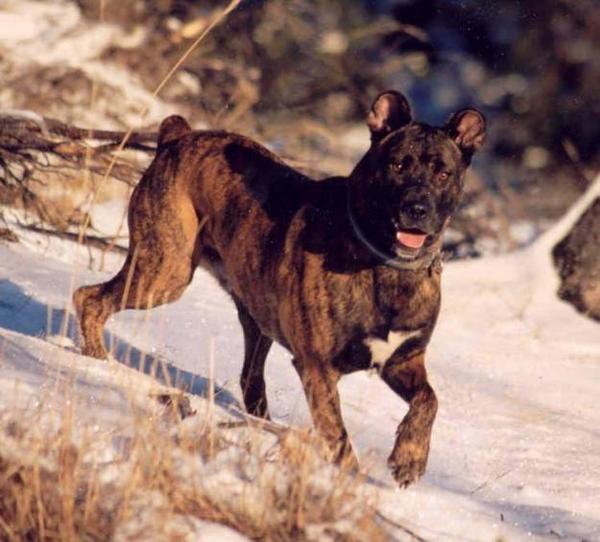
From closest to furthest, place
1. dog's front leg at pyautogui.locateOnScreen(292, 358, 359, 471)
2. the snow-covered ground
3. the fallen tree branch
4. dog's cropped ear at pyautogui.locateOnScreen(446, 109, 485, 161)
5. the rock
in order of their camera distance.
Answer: the snow-covered ground, dog's front leg at pyautogui.locateOnScreen(292, 358, 359, 471), dog's cropped ear at pyautogui.locateOnScreen(446, 109, 485, 161), the fallen tree branch, the rock

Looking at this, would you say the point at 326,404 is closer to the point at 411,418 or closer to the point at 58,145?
the point at 411,418

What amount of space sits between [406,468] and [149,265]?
2003mm

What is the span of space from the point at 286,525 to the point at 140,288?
286 centimetres

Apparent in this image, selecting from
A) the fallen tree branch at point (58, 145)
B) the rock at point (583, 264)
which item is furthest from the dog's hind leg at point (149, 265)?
the rock at point (583, 264)

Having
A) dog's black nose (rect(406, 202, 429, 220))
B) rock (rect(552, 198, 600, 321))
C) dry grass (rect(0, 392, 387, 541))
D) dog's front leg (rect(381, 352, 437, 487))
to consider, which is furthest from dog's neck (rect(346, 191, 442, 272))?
rock (rect(552, 198, 600, 321))

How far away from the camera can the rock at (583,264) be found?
911cm

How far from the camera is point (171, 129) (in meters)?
6.35

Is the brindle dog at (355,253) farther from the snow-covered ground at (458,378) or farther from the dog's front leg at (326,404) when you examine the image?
the snow-covered ground at (458,378)

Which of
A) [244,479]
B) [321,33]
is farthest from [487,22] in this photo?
A: [244,479]

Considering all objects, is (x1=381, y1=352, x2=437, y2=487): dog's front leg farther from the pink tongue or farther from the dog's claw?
the pink tongue

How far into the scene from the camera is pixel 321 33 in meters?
15.0

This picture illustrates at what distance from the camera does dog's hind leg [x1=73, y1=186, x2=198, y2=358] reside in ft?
19.6

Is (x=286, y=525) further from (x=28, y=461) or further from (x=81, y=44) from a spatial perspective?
(x=81, y=44)

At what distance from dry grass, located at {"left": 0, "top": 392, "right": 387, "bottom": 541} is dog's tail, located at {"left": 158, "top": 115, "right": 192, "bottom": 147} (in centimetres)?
288
